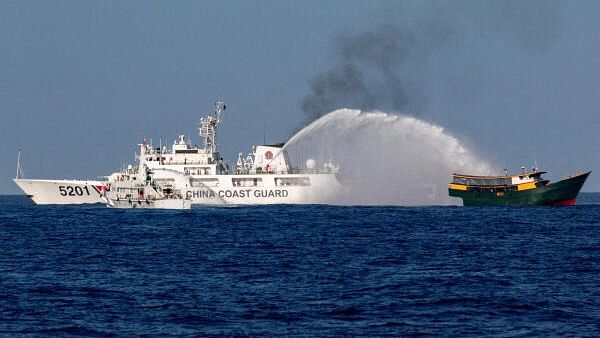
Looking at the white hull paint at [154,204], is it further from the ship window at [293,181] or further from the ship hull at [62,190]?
the ship window at [293,181]

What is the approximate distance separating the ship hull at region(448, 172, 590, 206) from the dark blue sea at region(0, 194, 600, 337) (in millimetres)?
29497

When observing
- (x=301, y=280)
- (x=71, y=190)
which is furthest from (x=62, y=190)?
(x=301, y=280)

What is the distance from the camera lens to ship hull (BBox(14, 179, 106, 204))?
12538 cm

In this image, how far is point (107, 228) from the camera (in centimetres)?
7875

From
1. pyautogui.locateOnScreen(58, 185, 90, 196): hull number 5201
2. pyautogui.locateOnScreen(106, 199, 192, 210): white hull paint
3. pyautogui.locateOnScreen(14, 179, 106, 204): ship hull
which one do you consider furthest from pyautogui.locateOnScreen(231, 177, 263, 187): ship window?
pyautogui.locateOnScreen(58, 185, 90, 196): hull number 5201

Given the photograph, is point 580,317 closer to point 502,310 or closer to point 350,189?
point 502,310

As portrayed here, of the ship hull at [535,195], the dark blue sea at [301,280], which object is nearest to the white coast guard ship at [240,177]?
the ship hull at [535,195]

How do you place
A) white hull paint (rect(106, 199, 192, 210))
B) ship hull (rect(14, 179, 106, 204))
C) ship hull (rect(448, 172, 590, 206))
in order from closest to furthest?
white hull paint (rect(106, 199, 192, 210)) < ship hull (rect(448, 172, 590, 206)) < ship hull (rect(14, 179, 106, 204))

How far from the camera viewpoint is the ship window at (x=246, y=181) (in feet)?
396

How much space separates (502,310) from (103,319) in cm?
1412

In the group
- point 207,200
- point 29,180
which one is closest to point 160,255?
point 207,200

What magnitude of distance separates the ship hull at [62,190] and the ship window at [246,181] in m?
18.1

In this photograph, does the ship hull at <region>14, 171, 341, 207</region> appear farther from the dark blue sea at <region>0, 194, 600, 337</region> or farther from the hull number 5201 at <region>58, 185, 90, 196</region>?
the dark blue sea at <region>0, 194, 600, 337</region>

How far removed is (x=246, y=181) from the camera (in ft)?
397
